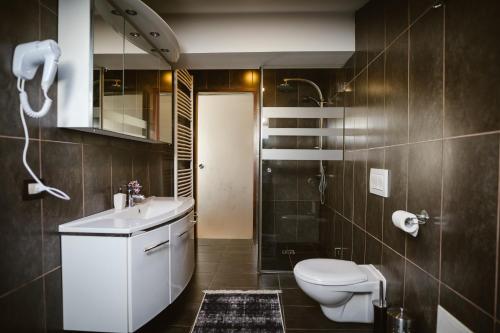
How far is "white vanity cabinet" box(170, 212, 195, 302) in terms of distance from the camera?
1.90m

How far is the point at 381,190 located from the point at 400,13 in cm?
112

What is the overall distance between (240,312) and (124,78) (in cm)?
191

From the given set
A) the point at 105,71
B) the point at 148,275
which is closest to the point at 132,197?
the point at 148,275

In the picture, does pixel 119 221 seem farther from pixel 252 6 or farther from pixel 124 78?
pixel 252 6

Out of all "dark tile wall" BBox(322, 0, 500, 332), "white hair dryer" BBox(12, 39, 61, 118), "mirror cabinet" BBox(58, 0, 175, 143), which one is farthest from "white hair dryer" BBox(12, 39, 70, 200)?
"dark tile wall" BBox(322, 0, 500, 332)

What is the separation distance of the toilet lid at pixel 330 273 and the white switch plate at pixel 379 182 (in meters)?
0.56

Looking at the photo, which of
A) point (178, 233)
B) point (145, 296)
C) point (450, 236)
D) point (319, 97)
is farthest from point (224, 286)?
point (319, 97)

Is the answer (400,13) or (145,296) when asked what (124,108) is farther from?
(400,13)

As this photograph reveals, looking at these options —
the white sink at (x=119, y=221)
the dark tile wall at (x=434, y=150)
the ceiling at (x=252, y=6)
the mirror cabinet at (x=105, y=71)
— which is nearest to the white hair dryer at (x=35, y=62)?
the mirror cabinet at (x=105, y=71)

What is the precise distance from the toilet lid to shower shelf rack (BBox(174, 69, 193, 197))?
171 cm

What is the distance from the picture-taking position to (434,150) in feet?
4.31

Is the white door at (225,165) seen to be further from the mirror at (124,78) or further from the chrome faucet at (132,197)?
the chrome faucet at (132,197)

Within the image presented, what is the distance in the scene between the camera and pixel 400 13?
1645mm

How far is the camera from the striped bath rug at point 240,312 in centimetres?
189
